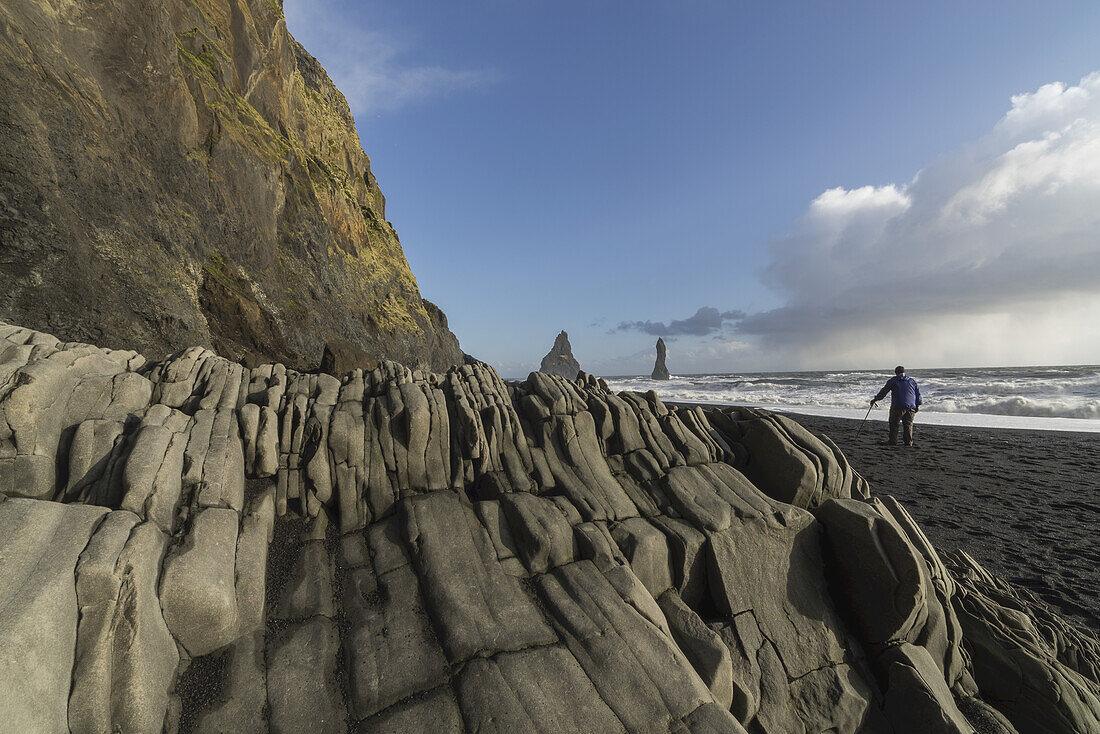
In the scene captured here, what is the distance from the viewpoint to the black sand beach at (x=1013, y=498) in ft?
23.7

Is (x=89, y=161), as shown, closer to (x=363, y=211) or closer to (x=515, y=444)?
(x=515, y=444)

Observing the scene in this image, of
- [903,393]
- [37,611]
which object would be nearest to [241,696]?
[37,611]

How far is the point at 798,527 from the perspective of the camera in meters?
5.89

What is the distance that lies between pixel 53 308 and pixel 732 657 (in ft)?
66.7

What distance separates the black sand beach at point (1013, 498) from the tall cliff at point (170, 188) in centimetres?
2538

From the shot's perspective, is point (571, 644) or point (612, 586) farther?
point (612, 586)

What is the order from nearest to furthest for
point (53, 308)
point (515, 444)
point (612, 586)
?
point (612, 586), point (515, 444), point (53, 308)

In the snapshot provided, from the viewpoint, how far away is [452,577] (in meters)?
4.59

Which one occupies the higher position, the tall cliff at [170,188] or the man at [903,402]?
the tall cliff at [170,188]

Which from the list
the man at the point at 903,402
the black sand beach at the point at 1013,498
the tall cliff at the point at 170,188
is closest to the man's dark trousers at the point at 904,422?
the man at the point at 903,402

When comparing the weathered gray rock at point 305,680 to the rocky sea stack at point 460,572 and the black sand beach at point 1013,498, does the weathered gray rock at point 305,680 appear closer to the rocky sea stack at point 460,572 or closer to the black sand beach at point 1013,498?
the rocky sea stack at point 460,572

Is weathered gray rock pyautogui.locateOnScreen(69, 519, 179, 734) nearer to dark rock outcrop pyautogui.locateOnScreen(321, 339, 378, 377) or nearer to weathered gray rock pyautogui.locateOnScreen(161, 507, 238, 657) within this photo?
weathered gray rock pyautogui.locateOnScreen(161, 507, 238, 657)

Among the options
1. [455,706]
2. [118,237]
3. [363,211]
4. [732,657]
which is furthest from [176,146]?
[732,657]

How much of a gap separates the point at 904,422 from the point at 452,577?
19.2m
